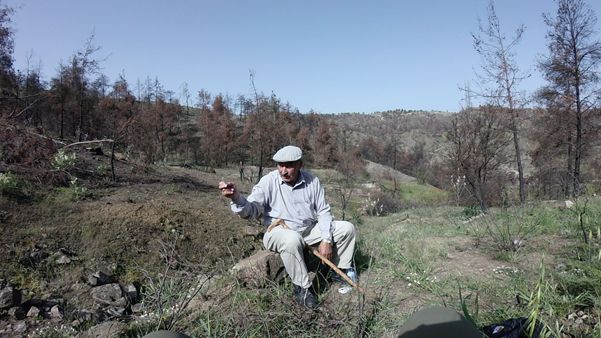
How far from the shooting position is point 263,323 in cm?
266

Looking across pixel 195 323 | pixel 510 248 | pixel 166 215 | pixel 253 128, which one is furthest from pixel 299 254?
pixel 253 128

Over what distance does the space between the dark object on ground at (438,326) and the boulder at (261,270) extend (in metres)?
2.04

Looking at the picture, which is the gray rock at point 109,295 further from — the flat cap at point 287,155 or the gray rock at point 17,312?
the flat cap at point 287,155

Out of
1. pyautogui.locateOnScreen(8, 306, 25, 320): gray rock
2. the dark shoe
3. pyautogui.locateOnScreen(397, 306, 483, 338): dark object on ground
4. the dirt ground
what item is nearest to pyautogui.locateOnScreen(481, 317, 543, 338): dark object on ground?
pyautogui.locateOnScreen(397, 306, 483, 338): dark object on ground

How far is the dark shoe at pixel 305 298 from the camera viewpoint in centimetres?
304

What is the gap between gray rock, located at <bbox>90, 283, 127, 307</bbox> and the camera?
4188 millimetres

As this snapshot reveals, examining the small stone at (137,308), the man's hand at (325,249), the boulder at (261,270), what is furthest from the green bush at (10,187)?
the man's hand at (325,249)

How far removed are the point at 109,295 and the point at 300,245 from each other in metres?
2.28

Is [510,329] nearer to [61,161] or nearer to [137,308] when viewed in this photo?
[137,308]

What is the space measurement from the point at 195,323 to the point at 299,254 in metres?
0.94

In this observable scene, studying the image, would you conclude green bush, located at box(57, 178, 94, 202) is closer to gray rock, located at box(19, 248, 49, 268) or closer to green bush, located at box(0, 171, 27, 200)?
green bush, located at box(0, 171, 27, 200)

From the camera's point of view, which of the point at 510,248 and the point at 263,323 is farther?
the point at 510,248

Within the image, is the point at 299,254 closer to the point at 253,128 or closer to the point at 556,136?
the point at 556,136

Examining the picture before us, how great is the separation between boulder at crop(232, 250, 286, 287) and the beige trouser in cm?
19
